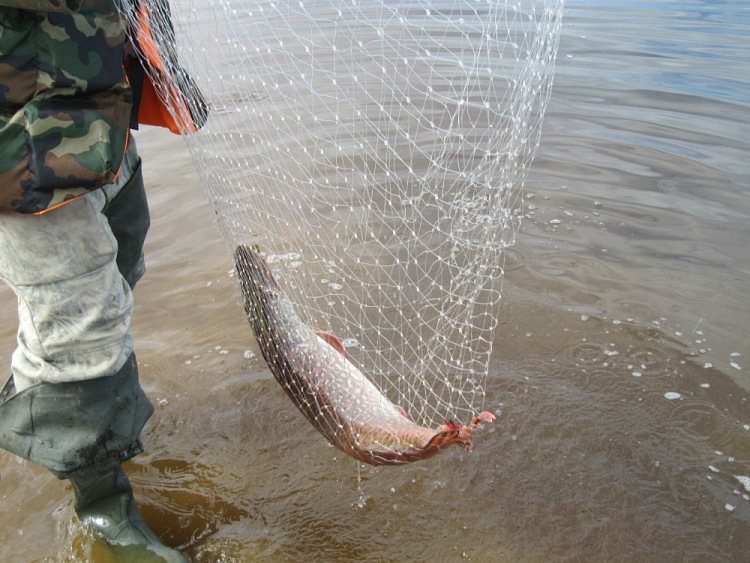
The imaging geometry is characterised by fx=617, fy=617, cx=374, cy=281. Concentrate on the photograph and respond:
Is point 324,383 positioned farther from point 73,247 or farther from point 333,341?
point 73,247

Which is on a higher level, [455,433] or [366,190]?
[455,433]

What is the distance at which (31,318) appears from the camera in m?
1.83

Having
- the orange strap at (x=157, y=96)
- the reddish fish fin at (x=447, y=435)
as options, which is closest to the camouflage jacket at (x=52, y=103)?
the orange strap at (x=157, y=96)

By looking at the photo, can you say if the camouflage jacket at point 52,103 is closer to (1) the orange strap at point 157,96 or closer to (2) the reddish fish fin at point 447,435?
(1) the orange strap at point 157,96

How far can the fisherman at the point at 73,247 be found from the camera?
5.31 ft

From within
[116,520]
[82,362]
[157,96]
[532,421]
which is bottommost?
[532,421]

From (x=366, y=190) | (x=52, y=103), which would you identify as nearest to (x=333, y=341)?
(x=52, y=103)

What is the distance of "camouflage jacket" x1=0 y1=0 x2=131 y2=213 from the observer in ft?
5.22

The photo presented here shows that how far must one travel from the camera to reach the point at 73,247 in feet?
5.87

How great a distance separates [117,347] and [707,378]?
2.77 meters

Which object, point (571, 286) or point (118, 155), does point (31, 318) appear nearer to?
point (118, 155)

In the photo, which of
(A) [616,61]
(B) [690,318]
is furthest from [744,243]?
(A) [616,61]

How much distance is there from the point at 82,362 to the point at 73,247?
37cm

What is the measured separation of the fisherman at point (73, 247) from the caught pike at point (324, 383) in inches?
20.5
